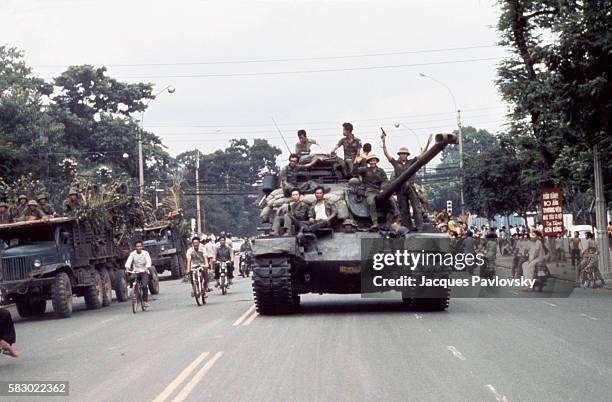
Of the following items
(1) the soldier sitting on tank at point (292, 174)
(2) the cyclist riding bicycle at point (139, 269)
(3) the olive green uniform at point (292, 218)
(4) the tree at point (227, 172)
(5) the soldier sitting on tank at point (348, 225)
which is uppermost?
(4) the tree at point (227, 172)

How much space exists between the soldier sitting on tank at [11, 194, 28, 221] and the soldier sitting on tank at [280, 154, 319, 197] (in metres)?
7.63

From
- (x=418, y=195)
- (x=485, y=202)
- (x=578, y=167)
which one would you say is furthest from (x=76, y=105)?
(x=418, y=195)

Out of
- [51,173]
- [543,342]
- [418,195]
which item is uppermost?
[51,173]

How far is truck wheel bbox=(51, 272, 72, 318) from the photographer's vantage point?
24000 millimetres

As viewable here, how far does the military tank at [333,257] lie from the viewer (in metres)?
20.0

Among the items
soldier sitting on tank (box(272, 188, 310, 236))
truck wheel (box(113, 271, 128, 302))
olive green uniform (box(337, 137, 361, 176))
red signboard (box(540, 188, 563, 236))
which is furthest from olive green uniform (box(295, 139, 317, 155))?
red signboard (box(540, 188, 563, 236))

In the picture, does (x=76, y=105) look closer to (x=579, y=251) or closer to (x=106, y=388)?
(x=579, y=251)

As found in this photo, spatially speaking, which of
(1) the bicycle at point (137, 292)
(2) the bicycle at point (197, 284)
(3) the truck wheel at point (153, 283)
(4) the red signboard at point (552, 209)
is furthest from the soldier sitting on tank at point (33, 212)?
(4) the red signboard at point (552, 209)

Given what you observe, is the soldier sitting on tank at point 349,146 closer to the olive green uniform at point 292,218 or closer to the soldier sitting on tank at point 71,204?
the olive green uniform at point 292,218

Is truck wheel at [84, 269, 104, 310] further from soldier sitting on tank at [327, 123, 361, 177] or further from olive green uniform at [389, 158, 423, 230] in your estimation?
olive green uniform at [389, 158, 423, 230]

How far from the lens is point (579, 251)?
39.0 metres

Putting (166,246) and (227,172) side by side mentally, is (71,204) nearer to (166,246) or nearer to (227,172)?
(166,246)

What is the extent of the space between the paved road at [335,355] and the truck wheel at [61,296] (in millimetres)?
1348

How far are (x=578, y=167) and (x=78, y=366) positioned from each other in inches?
830
